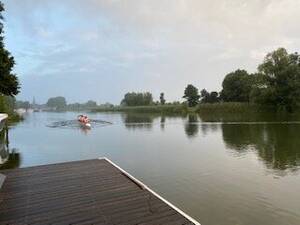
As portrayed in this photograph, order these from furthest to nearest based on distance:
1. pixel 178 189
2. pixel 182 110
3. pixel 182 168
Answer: pixel 182 110 → pixel 182 168 → pixel 178 189

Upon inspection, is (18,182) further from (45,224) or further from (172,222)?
(172,222)

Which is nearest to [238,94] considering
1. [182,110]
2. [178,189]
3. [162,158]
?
[182,110]

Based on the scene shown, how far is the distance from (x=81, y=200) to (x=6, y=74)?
1899cm

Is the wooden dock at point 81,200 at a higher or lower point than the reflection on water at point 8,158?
higher

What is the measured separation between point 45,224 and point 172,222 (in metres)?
2.56

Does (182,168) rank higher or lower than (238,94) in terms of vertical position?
lower

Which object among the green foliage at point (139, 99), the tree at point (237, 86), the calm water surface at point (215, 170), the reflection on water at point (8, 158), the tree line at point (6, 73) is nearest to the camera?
the calm water surface at point (215, 170)

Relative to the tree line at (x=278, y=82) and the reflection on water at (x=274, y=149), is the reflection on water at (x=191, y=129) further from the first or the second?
the tree line at (x=278, y=82)

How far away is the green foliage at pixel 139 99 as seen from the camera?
121 meters

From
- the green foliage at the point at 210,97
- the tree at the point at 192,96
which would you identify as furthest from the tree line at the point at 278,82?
the tree at the point at 192,96

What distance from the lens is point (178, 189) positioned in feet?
35.1

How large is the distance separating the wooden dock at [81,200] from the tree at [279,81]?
185ft

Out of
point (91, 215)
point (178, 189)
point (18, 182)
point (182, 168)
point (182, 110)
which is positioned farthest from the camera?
point (182, 110)

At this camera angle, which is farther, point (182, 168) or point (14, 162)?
point (14, 162)
